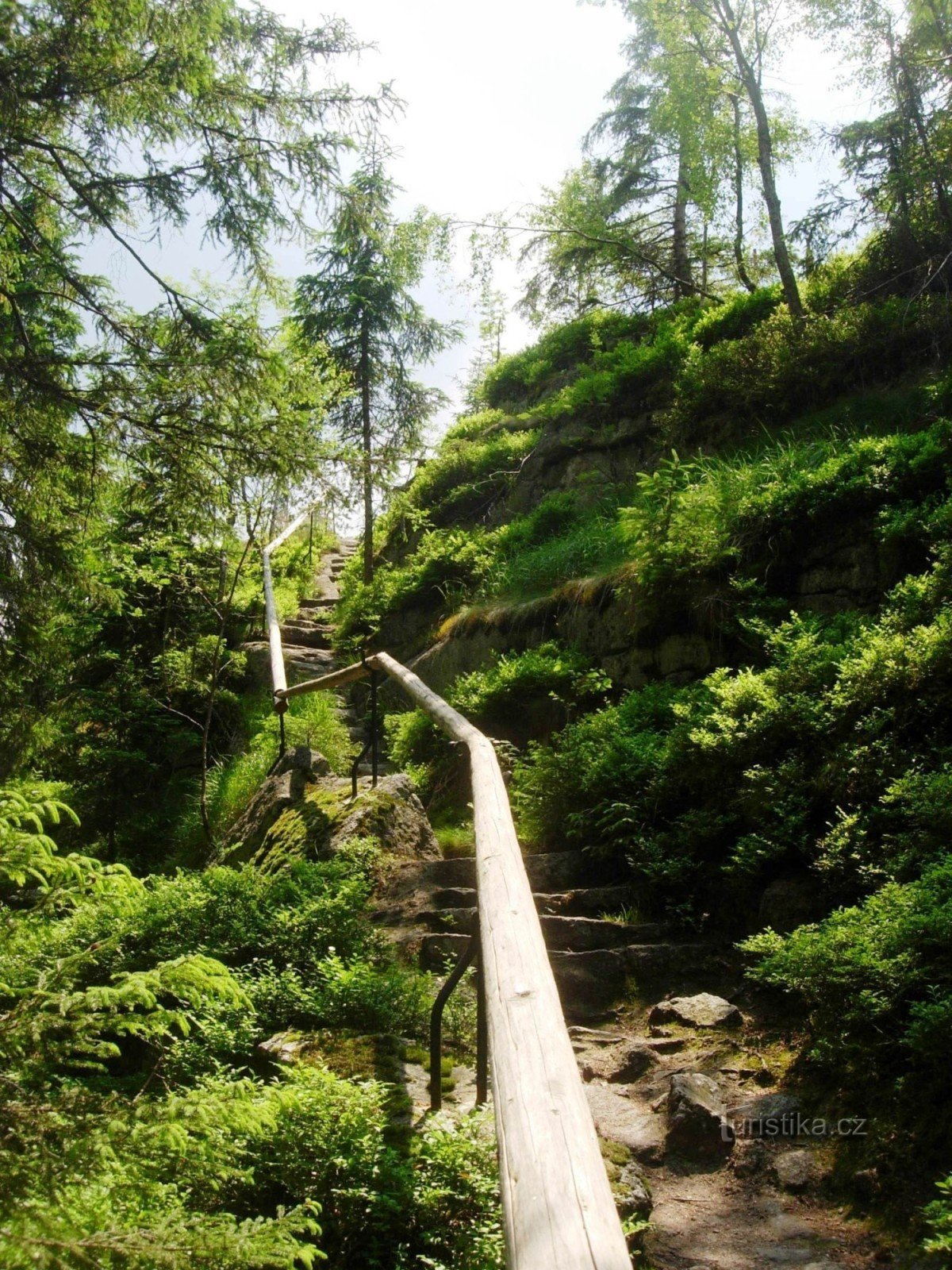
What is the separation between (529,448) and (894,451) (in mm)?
8983

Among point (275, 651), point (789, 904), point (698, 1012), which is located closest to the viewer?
point (698, 1012)

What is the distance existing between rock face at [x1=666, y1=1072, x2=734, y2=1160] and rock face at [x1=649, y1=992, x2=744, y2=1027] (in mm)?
758

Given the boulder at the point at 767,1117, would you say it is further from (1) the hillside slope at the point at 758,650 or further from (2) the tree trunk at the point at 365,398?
(2) the tree trunk at the point at 365,398

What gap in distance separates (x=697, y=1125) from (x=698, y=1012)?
108 cm

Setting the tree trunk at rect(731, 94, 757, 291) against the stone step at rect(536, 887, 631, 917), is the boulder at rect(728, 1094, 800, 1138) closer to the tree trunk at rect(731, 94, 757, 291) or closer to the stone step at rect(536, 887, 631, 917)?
the stone step at rect(536, 887, 631, 917)

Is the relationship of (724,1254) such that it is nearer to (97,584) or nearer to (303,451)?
(303,451)

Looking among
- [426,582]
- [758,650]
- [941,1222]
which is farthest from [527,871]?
[426,582]

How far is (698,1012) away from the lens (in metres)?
4.72

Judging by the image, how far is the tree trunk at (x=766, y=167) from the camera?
12.0m

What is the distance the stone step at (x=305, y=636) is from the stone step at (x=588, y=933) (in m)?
11.0

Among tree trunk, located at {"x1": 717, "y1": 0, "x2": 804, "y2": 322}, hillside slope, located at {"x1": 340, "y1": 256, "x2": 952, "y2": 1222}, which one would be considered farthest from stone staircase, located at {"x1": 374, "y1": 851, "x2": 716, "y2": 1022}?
tree trunk, located at {"x1": 717, "y1": 0, "x2": 804, "y2": 322}

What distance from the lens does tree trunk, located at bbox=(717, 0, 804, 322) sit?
473 inches

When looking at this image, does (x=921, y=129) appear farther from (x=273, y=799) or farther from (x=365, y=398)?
(x=365, y=398)

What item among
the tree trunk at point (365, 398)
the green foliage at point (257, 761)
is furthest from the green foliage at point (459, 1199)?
the tree trunk at point (365, 398)
